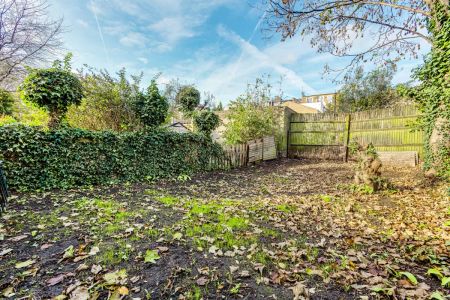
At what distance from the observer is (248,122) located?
424 inches

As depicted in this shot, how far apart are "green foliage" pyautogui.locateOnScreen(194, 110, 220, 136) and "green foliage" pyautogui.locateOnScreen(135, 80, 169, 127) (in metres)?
2.13

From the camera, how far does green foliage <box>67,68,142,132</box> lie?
24.9 feet

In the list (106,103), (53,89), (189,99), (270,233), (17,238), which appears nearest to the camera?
(17,238)

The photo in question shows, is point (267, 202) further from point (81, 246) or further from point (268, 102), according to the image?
point (268, 102)

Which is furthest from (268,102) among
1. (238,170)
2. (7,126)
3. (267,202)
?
(7,126)

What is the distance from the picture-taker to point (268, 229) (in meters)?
3.13

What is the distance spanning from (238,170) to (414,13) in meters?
7.41

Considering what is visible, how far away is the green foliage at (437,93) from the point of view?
4.89 m

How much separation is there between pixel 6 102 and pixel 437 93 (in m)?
17.1

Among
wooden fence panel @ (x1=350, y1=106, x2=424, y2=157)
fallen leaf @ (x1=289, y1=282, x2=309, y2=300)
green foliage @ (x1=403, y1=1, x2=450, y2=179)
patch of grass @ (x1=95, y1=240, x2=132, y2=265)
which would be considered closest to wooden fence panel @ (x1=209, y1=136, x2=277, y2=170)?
wooden fence panel @ (x1=350, y1=106, x2=424, y2=157)

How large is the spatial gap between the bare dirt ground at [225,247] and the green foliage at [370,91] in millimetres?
14602

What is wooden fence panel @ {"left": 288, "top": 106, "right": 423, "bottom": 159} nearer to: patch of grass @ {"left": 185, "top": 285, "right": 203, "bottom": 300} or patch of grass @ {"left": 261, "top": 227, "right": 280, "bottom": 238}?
patch of grass @ {"left": 261, "top": 227, "right": 280, "bottom": 238}

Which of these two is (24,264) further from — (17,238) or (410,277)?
(410,277)

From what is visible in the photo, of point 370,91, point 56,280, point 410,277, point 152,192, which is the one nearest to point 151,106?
point 152,192
